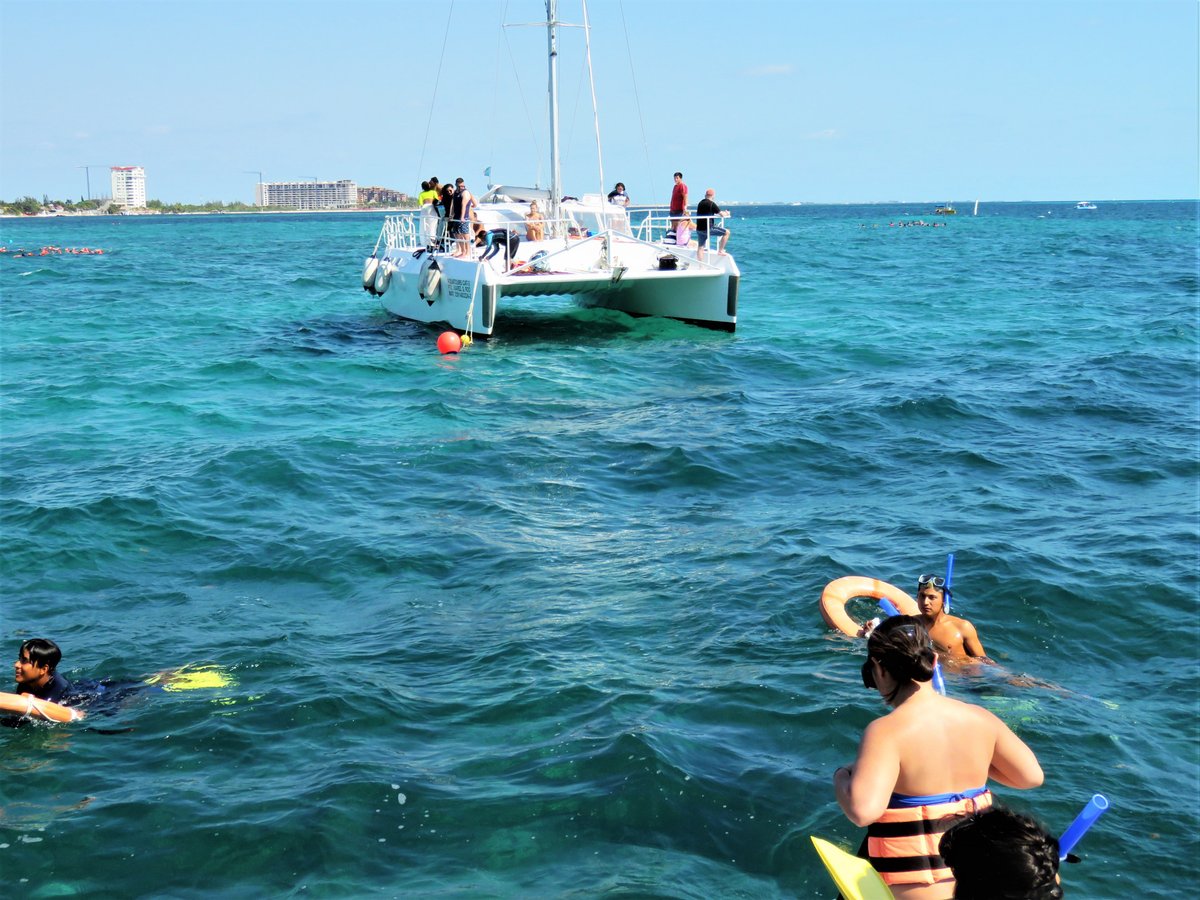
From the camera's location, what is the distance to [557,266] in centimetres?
2066

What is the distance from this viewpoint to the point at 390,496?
11.5 m

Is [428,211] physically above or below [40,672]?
above

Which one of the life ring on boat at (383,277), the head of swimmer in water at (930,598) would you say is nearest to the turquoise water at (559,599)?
the head of swimmer in water at (930,598)

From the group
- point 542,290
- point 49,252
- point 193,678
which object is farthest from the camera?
point 49,252

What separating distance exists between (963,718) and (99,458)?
1174 centimetres

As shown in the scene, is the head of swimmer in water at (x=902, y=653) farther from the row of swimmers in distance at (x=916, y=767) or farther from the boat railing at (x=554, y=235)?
the boat railing at (x=554, y=235)

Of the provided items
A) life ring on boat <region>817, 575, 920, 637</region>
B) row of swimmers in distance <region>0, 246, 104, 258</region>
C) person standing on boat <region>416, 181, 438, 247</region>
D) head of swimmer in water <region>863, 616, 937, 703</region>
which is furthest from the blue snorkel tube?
row of swimmers in distance <region>0, 246, 104, 258</region>

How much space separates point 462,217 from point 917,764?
61.4ft

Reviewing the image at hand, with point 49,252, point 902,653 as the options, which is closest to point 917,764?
point 902,653

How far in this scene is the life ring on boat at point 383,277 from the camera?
81.8 feet

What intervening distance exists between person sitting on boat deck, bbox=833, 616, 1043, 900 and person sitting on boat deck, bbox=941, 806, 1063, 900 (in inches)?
26.6

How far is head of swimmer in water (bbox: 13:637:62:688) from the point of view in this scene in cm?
663

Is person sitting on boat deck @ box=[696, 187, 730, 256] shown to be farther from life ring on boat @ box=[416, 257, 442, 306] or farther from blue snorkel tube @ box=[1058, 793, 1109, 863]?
blue snorkel tube @ box=[1058, 793, 1109, 863]

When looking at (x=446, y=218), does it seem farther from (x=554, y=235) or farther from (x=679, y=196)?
(x=679, y=196)
